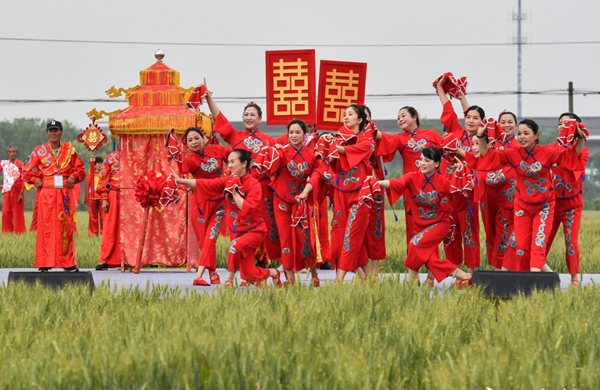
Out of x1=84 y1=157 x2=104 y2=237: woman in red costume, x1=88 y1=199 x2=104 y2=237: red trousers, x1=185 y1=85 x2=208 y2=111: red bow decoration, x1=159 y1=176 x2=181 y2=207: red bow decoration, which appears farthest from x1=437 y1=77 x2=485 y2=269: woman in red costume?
x1=88 y1=199 x2=104 y2=237: red trousers

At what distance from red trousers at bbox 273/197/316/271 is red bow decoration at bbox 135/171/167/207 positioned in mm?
2105

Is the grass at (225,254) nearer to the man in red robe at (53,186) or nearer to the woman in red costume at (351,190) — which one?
the woman in red costume at (351,190)

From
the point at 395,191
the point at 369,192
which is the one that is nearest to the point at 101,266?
the point at 369,192

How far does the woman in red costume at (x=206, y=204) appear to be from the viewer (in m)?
8.23

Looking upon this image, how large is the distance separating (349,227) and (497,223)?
5.55 ft

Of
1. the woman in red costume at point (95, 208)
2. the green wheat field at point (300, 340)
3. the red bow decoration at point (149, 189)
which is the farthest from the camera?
the woman in red costume at point (95, 208)

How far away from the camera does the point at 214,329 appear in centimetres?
418

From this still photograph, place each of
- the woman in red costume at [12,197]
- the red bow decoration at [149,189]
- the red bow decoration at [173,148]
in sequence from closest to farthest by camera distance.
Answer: the red bow decoration at [173,148] < the red bow decoration at [149,189] < the woman in red costume at [12,197]

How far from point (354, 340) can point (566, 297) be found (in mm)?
1840

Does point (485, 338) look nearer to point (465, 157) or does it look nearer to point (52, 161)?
point (465, 157)

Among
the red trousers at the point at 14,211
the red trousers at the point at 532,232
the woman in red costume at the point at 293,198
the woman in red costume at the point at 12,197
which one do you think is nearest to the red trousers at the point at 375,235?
the woman in red costume at the point at 293,198

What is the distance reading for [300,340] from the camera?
A: 4.06 m

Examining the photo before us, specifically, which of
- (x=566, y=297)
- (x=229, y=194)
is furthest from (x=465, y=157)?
(x=566, y=297)

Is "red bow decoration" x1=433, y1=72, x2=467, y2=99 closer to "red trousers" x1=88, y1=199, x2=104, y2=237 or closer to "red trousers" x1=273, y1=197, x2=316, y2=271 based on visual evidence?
"red trousers" x1=273, y1=197, x2=316, y2=271
